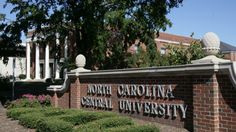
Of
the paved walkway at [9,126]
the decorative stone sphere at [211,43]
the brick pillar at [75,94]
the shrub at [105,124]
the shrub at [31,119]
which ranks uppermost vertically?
the decorative stone sphere at [211,43]

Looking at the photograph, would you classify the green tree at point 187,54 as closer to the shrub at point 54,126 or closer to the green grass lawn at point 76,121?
the green grass lawn at point 76,121

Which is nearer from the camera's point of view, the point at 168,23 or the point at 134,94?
the point at 134,94

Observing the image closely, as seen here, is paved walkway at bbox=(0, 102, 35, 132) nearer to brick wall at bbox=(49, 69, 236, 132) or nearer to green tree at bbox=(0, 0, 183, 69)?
brick wall at bbox=(49, 69, 236, 132)

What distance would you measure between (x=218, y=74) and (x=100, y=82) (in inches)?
229

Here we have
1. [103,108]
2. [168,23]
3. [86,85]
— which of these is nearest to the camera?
[103,108]

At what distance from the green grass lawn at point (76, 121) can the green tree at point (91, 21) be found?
6494 millimetres

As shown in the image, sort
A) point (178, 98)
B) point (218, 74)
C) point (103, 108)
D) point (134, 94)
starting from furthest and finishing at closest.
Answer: point (103, 108), point (134, 94), point (178, 98), point (218, 74)

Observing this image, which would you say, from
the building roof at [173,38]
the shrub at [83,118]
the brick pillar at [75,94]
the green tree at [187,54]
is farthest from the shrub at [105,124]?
the building roof at [173,38]

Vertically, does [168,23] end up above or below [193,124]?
above

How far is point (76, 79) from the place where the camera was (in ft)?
50.7

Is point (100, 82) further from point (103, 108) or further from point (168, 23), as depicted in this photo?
point (168, 23)

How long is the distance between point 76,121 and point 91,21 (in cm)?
823

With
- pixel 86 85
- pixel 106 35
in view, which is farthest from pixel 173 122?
pixel 106 35

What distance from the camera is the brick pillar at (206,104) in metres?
8.94
